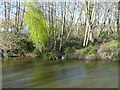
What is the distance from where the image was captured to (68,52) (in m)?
13.0

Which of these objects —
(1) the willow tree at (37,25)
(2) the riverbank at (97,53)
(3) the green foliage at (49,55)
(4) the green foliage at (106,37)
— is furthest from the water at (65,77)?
(4) the green foliage at (106,37)

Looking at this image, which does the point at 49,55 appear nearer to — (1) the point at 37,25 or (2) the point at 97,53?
(1) the point at 37,25

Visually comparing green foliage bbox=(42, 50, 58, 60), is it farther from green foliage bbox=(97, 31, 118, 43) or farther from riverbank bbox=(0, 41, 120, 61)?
green foliage bbox=(97, 31, 118, 43)

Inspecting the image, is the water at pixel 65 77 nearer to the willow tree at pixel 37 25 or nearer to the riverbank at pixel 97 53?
the riverbank at pixel 97 53

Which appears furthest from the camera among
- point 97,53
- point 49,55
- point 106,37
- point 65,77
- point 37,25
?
point 106,37

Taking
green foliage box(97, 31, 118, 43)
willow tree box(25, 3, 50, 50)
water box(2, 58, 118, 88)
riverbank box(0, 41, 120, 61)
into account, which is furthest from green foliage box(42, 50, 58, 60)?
green foliage box(97, 31, 118, 43)

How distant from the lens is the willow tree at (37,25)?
12.8 metres

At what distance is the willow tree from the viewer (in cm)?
1280

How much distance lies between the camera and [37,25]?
12969mm

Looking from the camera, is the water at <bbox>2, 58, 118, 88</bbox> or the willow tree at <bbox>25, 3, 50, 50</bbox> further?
the willow tree at <bbox>25, 3, 50, 50</bbox>

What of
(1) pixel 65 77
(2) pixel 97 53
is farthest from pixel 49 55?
(1) pixel 65 77

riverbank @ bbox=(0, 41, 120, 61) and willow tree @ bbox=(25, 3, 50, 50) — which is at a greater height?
willow tree @ bbox=(25, 3, 50, 50)

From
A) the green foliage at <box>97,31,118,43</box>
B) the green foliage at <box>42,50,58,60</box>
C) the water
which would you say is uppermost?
the green foliage at <box>97,31,118,43</box>

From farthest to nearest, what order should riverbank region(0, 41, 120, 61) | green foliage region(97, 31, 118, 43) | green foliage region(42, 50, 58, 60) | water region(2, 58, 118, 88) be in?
green foliage region(97, 31, 118, 43) < green foliage region(42, 50, 58, 60) < riverbank region(0, 41, 120, 61) < water region(2, 58, 118, 88)
